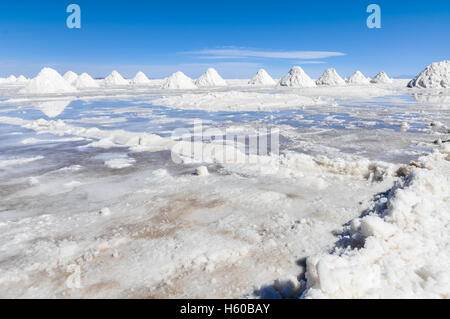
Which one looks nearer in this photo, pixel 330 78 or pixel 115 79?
pixel 330 78

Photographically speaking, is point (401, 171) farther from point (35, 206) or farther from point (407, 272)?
point (35, 206)

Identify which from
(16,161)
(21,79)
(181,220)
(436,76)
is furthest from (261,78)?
(21,79)

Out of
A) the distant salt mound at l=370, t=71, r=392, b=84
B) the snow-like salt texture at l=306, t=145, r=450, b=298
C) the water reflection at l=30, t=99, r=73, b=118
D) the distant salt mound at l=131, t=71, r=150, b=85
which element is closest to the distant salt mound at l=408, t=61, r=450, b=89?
the distant salt mound at l=370, t=71, r=392, b=84

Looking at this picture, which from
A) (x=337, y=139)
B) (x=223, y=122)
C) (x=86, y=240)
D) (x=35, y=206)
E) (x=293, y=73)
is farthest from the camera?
(x=293, y=73)

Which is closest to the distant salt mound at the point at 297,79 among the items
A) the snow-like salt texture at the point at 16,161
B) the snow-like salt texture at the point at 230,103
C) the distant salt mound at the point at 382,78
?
the snow-like salt texture at the point at 230,103

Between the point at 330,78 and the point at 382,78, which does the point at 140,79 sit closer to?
the point at 330,78
